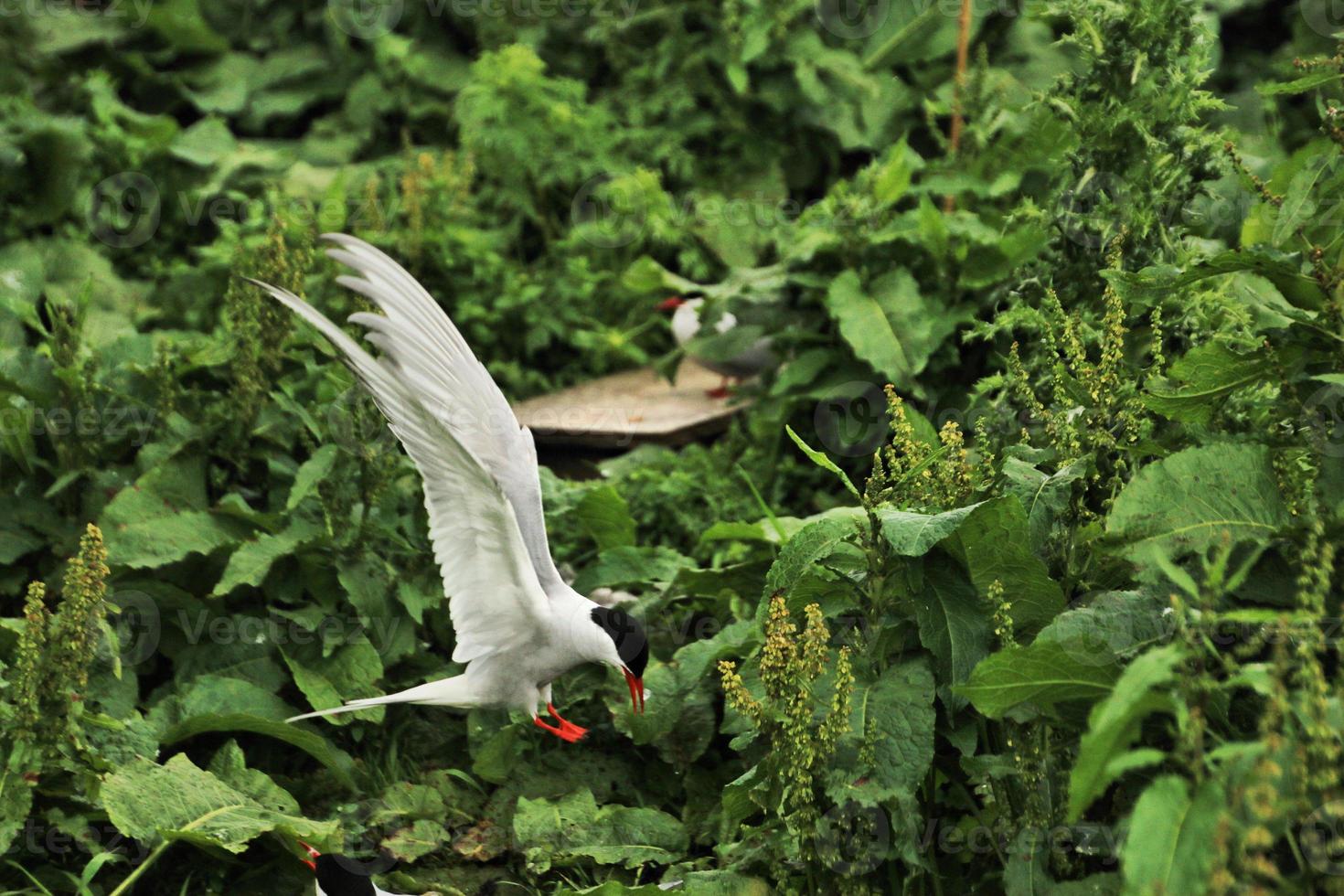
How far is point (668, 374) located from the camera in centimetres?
578

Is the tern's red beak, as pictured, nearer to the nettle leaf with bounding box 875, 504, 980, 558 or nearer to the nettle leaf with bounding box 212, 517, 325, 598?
the nettle leaf with bounding box 875, 504, 980, 558

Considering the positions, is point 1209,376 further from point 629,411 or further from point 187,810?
point 629,411

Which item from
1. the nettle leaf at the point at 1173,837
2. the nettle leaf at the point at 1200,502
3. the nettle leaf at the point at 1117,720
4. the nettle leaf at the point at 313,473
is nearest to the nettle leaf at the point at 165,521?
the nettle leaf at the point at 313,473

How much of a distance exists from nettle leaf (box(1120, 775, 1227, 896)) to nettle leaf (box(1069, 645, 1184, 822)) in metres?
0.08

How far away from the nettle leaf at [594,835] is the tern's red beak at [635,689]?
0.85 feet

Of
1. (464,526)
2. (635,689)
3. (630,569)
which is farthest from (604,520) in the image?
(464,526)

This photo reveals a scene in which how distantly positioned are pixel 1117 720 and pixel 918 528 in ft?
2.44

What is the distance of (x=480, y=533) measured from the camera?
3.38 m

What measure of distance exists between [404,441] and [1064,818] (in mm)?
1639

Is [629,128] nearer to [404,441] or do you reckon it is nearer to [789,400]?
[789,400]

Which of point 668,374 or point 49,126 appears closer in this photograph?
point 668,374

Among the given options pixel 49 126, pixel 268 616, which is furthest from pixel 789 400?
pixel 49 126

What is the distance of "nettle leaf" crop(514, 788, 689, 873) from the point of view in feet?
11.5

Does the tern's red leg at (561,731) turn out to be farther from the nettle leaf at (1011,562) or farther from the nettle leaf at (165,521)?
the nettle leaf at (1011,562)
